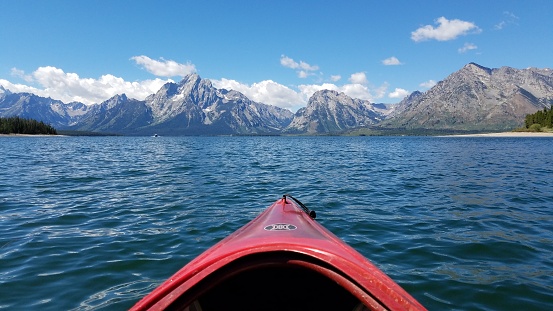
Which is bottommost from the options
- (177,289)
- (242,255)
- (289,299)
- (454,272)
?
(454,272)

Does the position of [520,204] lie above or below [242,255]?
below

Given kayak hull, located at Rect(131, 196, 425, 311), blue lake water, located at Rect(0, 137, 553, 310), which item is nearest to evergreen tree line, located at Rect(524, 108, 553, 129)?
blue lake water, located at Rect(0, 137, 553, 310)

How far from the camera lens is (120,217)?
44.8ft

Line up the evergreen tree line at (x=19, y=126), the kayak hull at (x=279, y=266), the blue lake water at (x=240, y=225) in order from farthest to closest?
1. the evergreen tree line at (x=19, y=126)
2. the blue lake water at (x=240, y=225)
3. the kayak hull at (x=279, y=266)

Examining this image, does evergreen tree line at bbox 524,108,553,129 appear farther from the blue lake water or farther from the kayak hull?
the kayak hull

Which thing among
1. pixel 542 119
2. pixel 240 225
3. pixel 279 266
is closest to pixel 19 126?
pixel 240 225

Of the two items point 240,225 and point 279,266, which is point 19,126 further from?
point 279,266

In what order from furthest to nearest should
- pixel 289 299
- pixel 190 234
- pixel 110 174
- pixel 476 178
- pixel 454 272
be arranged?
pixel 110 174 → pixel 476 178 → pixel 190 234 → pixel 454 272 → pixel 289 299

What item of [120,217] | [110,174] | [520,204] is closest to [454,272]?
[520,204]

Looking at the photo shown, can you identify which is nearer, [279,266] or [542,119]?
[279,266]

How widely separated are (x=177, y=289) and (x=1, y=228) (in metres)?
12.1

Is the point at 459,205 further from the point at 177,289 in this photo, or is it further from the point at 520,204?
the point at 177,289

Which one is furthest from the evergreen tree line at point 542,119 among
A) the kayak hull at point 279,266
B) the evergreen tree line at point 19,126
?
the evergreen tree line at point 19,126

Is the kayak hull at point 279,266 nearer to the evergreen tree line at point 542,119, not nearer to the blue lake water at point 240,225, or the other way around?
the blue lake water at point 240,225
